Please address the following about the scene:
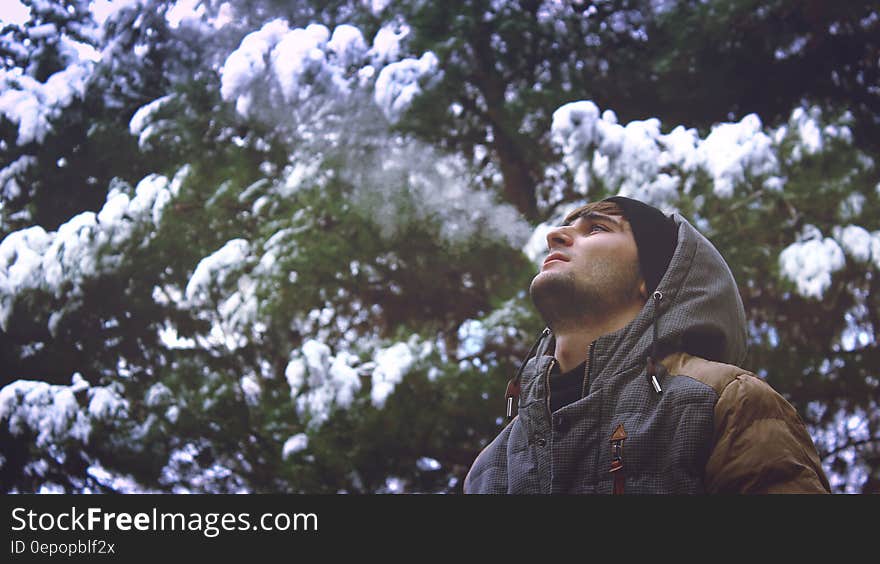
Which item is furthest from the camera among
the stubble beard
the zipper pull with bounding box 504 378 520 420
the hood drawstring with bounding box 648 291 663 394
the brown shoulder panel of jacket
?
the zipper pull with bounding box 504 378 520 420

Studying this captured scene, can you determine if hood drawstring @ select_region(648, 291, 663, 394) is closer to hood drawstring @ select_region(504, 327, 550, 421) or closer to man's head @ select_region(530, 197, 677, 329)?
man's head @ select_region(530, 197, 677, 329)

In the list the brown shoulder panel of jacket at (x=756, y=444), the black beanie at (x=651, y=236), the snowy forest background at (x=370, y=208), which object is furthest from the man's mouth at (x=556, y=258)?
the snowy forest background at (x=370, y=208)

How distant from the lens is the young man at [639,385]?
33.4 inches

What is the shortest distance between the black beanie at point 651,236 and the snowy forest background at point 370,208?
201 centimetres

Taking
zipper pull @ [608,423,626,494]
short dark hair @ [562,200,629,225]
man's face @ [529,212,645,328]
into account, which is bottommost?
zipper pull @ [608,423,626,494]

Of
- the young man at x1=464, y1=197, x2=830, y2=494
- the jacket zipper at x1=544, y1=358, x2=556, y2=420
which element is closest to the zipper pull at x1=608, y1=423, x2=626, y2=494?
the young man at x1=464, y1=197, x2=830, y2=494

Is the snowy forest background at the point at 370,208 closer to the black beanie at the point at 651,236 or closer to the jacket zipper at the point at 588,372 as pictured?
the black beanie at the point at 651,236

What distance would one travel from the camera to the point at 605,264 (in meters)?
1.09

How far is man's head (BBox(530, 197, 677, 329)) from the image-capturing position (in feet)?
3.51

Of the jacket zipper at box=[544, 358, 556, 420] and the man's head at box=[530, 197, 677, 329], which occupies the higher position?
the man's head at box=[530, 197, 677, 329]

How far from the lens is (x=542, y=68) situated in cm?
405

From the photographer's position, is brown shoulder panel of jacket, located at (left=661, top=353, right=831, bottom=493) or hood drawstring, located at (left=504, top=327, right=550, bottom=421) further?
hood drawstring, located at (left=504, top=327, right=550, bottom=421)

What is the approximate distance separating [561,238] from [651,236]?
12 cm

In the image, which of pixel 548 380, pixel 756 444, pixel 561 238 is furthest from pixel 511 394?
pixel 756 444
